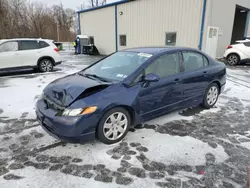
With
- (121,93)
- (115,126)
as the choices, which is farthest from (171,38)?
(115,126)

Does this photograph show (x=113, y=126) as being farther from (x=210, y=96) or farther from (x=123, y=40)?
(x=123, y=40)

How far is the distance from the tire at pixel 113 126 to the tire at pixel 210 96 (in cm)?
219

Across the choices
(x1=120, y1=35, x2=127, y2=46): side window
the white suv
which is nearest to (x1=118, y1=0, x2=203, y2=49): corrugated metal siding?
(x1=120, y1=35, x2=127, y2=46): side window

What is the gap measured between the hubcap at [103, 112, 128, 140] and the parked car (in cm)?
1075

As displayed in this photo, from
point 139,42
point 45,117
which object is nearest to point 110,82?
point 45,117

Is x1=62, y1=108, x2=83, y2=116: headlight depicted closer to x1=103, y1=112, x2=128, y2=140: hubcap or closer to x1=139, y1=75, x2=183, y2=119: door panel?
x1=103, y1=112, x2=128, y2=140: hubcap

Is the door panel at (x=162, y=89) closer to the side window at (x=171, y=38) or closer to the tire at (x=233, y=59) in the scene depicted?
the side window at (x=171, y=38)

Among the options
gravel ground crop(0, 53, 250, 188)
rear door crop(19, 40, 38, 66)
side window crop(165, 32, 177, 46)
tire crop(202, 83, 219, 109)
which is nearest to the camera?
gravel ground crop(0, 53, 250, 188)

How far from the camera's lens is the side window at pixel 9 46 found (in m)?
7.72

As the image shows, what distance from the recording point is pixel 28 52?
27.0 feet

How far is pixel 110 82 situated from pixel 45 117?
1084 millimetres

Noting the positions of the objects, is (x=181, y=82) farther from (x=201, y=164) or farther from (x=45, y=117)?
(x=45, y=117)

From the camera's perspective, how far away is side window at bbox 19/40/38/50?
8.11 metres

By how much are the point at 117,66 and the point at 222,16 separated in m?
10.9
